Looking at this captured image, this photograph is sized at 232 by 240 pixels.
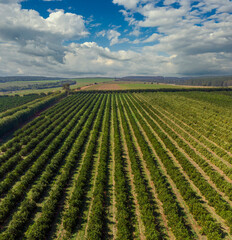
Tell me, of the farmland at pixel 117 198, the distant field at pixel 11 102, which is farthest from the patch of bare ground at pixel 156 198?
the distant field at pixel 11 102

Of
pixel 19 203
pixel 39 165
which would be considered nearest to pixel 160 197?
pixel 19 203

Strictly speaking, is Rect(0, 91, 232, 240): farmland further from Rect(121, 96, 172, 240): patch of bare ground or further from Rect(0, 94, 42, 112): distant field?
Rect(0, 94, 42, 112): distant field

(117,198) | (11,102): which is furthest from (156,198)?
(11,102)

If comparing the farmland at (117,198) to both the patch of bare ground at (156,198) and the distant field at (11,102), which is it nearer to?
the patch of bare ground at (156,198)

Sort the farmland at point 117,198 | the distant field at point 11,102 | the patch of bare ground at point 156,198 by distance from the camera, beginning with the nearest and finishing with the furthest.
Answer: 1. the farmland at point 117,198
2. the patch of bare ground at point 156,198
3. the distant field at point 11,102

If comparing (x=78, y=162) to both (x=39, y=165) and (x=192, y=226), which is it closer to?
(x=39, y=165)

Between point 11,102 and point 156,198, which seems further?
point 11,102

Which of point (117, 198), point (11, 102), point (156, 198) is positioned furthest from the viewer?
point (11, 102)

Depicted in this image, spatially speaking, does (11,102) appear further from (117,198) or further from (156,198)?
(156,198)

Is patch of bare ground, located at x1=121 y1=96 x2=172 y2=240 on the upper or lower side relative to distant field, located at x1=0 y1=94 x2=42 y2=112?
lower

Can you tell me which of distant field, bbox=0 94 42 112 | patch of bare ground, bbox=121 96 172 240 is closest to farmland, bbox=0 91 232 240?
patch of bare ground, bbox=121 96 172 240

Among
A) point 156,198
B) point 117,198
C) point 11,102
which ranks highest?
point 11,102
